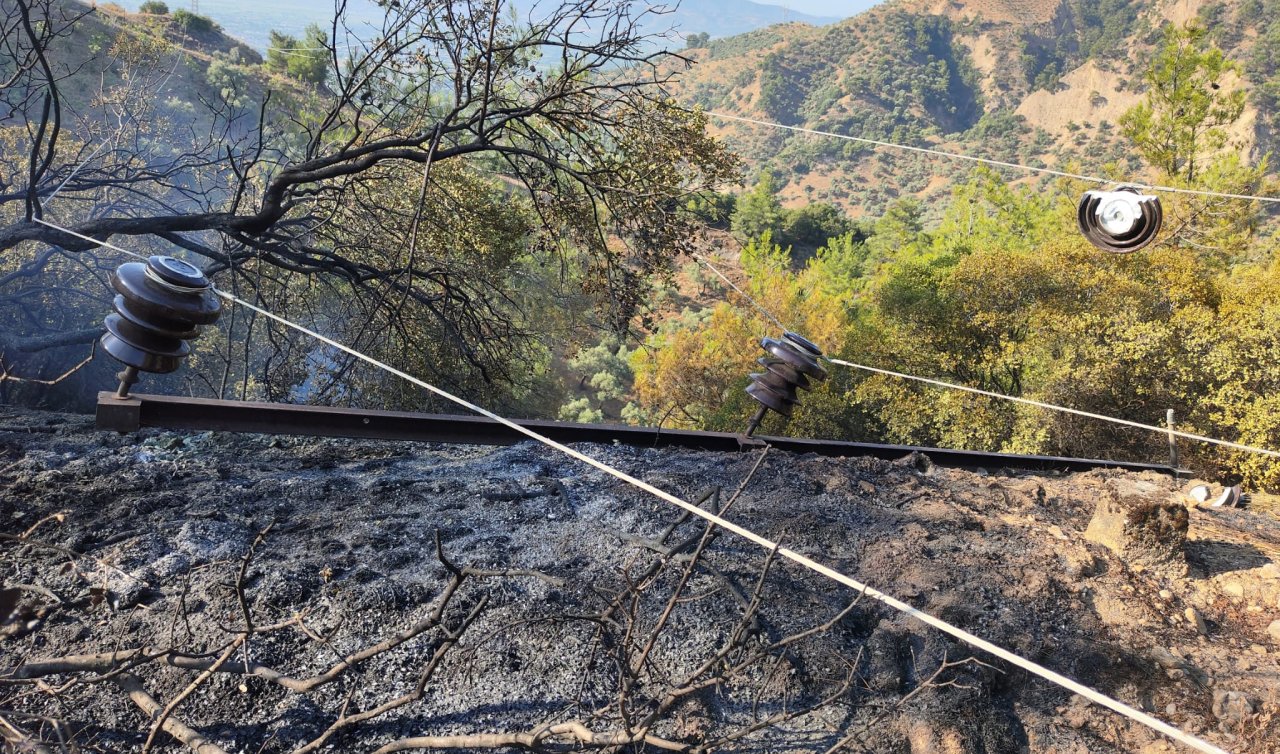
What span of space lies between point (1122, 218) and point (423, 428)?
127 inches

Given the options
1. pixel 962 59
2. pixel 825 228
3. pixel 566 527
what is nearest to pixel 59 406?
pixel 566 527

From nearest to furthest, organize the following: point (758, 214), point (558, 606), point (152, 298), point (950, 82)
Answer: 1. point (152, 298)
2. point (558, 606)
3. point (758, 214)
4. point (950, 82)

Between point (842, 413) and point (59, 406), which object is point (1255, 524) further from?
point (59, 406)

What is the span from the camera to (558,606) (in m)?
2.28

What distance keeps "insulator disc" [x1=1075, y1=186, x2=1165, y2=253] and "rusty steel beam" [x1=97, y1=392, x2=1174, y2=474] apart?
124 cm

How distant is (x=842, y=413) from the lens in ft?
39.6

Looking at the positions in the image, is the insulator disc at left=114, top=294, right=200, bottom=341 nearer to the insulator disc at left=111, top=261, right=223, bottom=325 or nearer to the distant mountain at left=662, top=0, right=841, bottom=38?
the insulator disc at left=111, top=261, right=223, bottom=325

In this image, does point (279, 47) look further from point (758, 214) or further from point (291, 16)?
point (291, 16)

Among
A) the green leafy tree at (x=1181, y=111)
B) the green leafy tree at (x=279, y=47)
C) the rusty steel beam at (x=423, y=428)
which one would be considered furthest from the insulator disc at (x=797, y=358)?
the green leafy tree at (x=279, y=47)

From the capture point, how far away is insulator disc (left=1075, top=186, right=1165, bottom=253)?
11.4ft

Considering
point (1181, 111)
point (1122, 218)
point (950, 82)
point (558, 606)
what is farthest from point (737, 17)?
point (558, 606)

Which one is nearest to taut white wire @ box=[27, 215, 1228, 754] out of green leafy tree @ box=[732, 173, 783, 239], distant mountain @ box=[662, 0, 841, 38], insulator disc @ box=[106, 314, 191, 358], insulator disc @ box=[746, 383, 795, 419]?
insulator disc @ box=[106, 314, 191, 358]

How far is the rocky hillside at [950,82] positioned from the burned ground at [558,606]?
143 feet

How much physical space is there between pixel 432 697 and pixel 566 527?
922 mm
